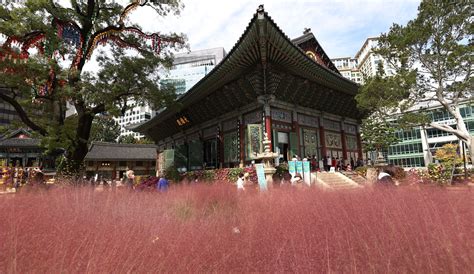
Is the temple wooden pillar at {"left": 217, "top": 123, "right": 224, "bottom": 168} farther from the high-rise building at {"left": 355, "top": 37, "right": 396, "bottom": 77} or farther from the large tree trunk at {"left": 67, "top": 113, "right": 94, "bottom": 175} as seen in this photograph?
the high-rise building at {"left": 355, "top": 37, "right": 396, "bottom": 77}

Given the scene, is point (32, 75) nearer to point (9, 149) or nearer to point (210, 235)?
point (210, 235)

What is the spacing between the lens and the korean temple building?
12109 millimetres

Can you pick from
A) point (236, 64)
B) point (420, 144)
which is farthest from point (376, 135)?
point (420, 144)

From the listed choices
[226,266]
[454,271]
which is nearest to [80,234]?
[226,266]

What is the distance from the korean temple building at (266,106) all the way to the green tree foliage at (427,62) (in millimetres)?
2723

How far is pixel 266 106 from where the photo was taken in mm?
13414

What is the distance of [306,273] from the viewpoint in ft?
5.10

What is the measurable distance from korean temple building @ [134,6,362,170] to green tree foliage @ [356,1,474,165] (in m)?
2.72

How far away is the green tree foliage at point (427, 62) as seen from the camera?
11375 millimetres

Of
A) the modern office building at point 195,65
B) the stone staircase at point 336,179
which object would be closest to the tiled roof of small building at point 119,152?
the stone staircase at point 336,179

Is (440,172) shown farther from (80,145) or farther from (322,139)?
(80,145)

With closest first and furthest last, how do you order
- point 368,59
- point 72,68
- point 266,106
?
1. point 72,68
2. point 266,106
3. point 368,59

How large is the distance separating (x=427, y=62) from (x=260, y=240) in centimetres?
1443

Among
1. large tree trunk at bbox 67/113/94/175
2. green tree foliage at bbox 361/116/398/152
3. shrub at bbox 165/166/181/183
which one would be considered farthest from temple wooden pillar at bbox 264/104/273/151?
green tree foliage at bbox 361/116/398/152
